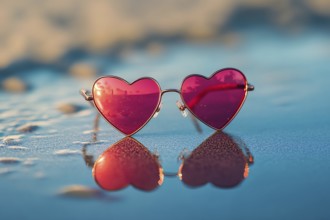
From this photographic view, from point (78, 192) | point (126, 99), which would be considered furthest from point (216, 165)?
point (126, 99)

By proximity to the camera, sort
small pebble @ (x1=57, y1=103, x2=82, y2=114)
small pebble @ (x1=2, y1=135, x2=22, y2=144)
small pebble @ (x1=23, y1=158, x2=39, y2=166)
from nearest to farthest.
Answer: small pebble @ (x1=23, y1=158, x2=39, y2=166) < small pebble @ (x1=2, y1=135, x2=22, y2=144) < small pebble @ (x1=57, y1=103, x2=82, y2=114)

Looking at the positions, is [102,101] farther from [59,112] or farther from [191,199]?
[191,199]

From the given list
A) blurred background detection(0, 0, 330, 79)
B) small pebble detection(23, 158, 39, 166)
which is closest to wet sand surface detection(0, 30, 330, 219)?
small pebble detection(23, 158, 39, 166)

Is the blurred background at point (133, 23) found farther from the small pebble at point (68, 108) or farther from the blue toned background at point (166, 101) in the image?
the small pebble at point (68, 108)

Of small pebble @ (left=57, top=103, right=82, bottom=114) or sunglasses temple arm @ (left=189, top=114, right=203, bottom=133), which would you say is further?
small pebble @ (left=57, top=103, right=82, bottom=114)

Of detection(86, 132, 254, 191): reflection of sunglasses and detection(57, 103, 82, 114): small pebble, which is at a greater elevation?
detection(57, 103, 82, 114): small pebble

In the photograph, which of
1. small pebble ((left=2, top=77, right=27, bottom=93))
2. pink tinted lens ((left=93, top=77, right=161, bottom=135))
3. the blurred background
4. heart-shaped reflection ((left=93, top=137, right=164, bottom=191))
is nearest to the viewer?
heart-shaped reflection ((left=93, top=137, right=164, bottom=191))

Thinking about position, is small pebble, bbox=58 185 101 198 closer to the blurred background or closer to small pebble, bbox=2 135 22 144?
small pebble, bbox=2 135 22 144

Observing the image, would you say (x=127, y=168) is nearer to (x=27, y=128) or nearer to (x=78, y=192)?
(x=78, y=192)
